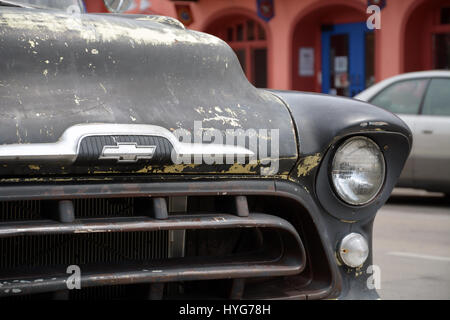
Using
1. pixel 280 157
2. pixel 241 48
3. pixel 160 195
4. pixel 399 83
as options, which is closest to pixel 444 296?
pixel 280 157

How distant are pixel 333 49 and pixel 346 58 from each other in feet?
1.51

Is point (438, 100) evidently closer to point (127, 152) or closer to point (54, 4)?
point (54, 4)

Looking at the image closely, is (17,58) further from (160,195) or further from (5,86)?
(160,195)

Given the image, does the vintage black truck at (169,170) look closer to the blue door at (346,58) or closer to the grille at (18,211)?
the grille at (18,211)

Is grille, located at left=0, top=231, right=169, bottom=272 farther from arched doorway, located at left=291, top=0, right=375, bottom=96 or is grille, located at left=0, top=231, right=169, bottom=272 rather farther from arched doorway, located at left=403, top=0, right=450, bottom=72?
arched doorway, located at left=291, top=0, right=375, bottom=96

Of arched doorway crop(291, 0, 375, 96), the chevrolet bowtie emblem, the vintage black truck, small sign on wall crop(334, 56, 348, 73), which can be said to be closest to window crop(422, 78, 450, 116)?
the vintage black truck

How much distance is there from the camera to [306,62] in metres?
20.4

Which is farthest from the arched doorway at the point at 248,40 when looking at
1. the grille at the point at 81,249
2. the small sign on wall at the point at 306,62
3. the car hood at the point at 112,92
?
the grille at the point at 81,249

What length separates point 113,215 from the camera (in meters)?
2.51

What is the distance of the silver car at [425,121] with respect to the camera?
378 inches

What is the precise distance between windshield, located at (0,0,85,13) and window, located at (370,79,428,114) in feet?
22.6

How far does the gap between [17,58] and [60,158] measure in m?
0.39

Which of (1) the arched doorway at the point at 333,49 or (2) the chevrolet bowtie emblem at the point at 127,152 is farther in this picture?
(1) the arched doorway at the point at 333,49

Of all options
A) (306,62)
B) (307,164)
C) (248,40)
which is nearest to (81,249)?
(307,164)
